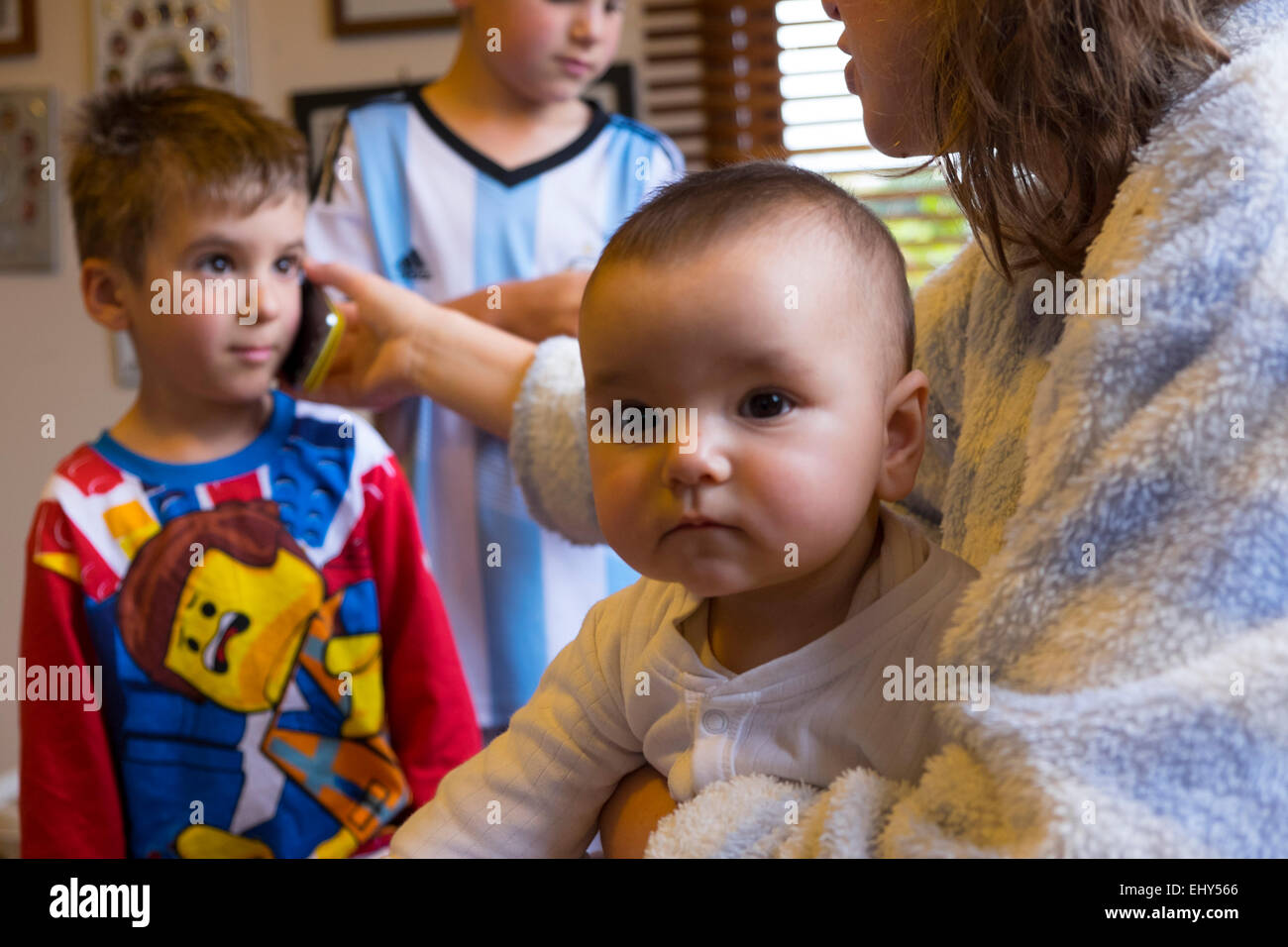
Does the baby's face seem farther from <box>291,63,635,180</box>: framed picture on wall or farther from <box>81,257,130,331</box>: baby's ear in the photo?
<box>291,63,635,180</box>: framed picture on wall

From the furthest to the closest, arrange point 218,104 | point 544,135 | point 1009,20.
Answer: point 544,135
point 218,104
point 1009,20

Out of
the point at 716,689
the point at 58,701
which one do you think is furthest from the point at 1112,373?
the point at 58,701

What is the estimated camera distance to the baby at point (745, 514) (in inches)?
26.2

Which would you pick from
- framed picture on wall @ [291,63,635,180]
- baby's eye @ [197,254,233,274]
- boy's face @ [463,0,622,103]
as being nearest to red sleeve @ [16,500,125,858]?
baby's eye @ [197,254,233,274]

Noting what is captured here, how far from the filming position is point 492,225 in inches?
63.4

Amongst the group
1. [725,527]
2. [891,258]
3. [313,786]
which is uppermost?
[891,258]

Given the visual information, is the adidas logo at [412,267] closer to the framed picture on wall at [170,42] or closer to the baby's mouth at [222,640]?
the baby's mouth at [222,640]

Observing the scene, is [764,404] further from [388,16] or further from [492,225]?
[388,16]

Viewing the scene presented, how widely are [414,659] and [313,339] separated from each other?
0.41 metres

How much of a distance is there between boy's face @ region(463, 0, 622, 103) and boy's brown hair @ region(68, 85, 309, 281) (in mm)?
303

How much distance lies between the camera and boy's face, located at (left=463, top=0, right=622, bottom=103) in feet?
4.94

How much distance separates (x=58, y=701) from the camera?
1.23 meters

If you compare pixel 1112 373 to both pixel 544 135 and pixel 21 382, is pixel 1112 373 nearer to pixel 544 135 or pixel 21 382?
pixel 544 135
